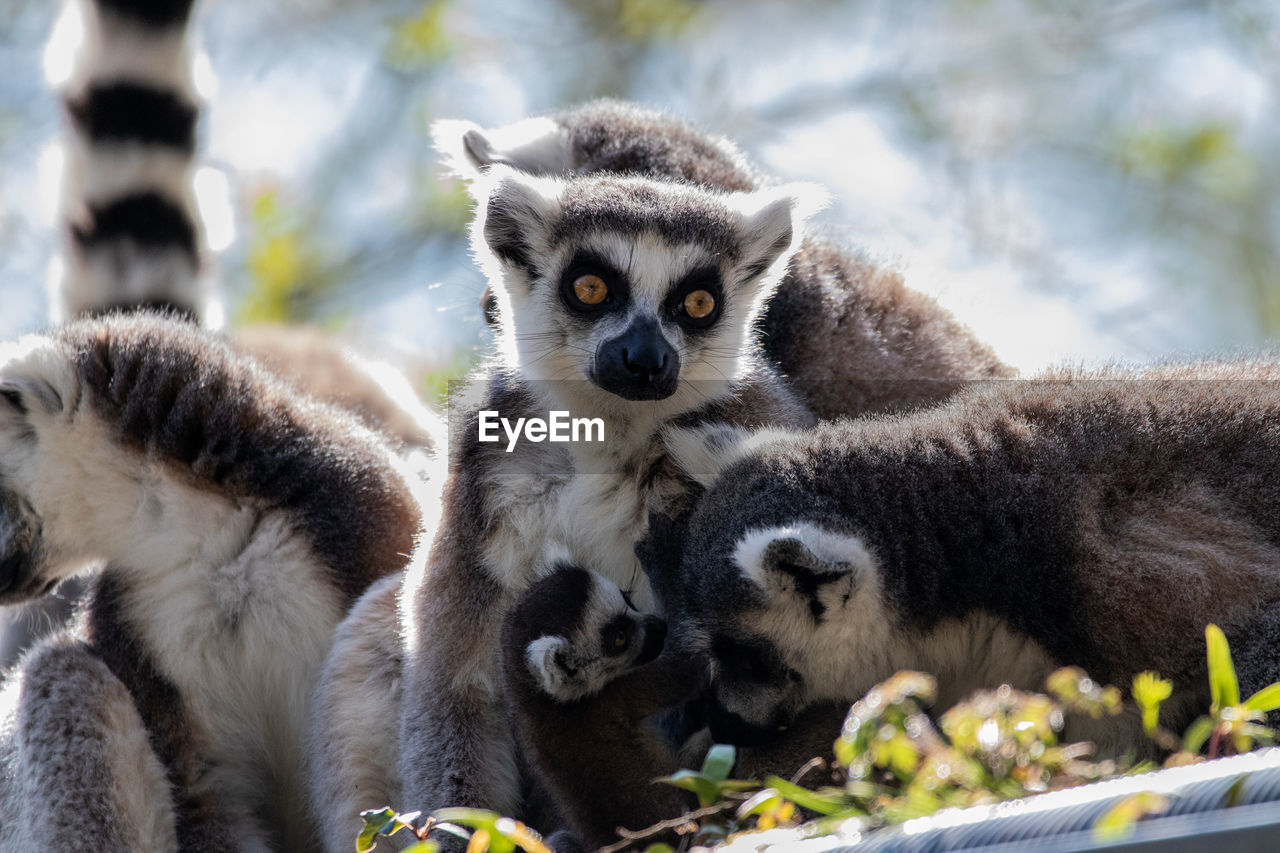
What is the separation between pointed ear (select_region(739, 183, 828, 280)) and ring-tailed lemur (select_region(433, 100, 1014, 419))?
1.81 ft

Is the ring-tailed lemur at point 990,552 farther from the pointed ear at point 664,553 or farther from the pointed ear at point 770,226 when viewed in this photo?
the pointed ear at point 770,226

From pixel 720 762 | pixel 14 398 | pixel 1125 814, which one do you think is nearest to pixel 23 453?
pixel 14 398

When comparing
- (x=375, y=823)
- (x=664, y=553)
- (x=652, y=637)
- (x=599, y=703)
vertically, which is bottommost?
(x=375, y=823)

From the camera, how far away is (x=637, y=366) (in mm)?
3801

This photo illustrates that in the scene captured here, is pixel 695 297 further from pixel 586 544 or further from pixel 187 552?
pixel 187 552

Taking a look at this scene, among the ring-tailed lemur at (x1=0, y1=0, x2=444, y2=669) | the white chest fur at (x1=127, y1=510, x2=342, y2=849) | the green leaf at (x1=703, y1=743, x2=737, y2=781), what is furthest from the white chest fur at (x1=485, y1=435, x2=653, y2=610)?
the ring-tailed lemur at (x1=0, y1=0, x2=444, y2=669)

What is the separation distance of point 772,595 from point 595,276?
137 cm

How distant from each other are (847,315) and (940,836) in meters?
3.80

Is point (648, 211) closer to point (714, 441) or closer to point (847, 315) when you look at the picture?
point (714, 441)

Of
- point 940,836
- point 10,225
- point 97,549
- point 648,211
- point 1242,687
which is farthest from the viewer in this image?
point 10,225

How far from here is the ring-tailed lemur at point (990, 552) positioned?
3.06 m

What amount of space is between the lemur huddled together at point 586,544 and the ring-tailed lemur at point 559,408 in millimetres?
12

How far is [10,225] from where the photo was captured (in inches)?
434

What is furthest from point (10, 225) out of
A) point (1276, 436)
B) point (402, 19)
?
point (1276, 436)
